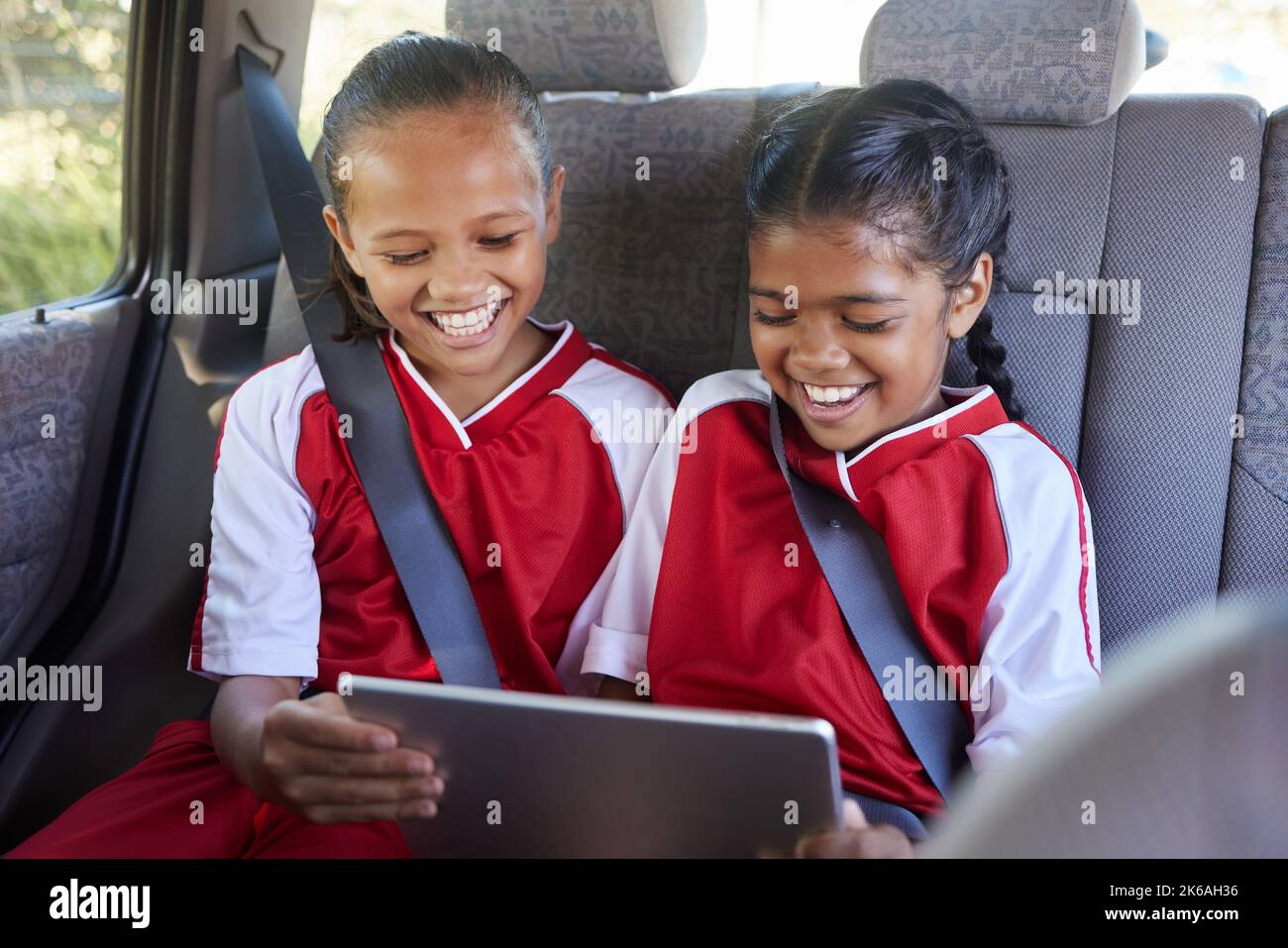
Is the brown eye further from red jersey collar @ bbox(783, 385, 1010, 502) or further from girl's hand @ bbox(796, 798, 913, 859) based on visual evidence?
girl's hand @ bbox(796, 798, 913, 859)

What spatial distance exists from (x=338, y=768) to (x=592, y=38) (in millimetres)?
1038

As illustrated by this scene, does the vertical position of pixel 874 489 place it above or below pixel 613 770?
above

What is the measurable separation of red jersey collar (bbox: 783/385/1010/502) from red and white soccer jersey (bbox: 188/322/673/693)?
23cm

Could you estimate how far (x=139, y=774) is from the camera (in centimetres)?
133

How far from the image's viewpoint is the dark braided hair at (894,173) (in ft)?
3.95

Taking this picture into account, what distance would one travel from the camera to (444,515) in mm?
1390

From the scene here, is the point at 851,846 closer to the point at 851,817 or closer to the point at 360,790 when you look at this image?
the point at 851,817

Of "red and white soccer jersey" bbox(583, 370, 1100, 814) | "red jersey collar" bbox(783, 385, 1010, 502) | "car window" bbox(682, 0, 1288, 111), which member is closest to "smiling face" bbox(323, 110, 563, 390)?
"red and white soccer jersey" bbox(583, 370, 1100, 814)

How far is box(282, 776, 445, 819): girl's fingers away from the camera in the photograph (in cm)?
99

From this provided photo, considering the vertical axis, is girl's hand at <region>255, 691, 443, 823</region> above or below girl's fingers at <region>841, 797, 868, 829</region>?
above

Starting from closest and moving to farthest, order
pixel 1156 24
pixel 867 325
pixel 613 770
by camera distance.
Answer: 1. pixel 613 770
2. pixel 867 325
3. pixel 1156 24

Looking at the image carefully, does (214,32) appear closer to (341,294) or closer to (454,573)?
(341,294)

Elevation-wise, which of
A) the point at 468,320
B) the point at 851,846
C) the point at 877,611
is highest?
the point at 468,320

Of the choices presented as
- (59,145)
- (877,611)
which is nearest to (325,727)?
(877,611)
